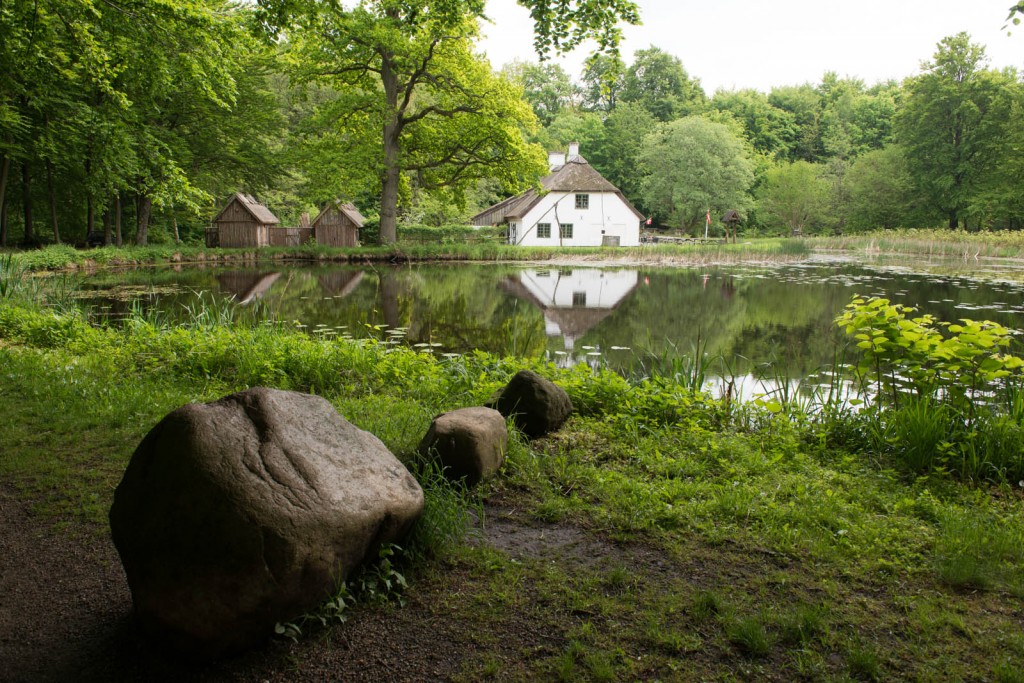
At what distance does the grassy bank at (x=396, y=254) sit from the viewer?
85.9 feet

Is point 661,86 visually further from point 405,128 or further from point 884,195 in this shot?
point 405,128

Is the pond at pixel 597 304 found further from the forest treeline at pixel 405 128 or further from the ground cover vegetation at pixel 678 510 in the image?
the forest treeline at pixel 405 128

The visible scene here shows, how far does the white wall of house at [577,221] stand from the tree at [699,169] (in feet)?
30.7

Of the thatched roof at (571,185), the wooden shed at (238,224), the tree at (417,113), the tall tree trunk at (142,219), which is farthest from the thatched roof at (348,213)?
the thatched roof at (571,185)

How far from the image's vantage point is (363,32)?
2902 cm

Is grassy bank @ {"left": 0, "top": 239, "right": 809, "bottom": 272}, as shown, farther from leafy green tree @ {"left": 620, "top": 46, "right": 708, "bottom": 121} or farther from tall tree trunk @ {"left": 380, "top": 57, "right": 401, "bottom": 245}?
leafy green tree @ {"left": 620, "top": 46, "right": 708, "bottom": 121}

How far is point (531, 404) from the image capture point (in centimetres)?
565

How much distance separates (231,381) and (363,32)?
84.3ft

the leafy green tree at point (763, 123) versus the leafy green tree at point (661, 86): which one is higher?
the leafy green tree at point (661, 86)

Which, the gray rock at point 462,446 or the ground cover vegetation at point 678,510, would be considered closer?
the ground cover vegetation at point 678,510

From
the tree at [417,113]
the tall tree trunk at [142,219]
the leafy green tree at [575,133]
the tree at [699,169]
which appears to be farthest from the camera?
the leafy green tree at [575,133]

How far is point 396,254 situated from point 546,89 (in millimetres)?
53011

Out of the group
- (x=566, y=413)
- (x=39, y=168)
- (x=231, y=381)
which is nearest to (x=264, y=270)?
(x=39, y=168)

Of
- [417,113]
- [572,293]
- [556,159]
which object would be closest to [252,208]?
[417,113]
